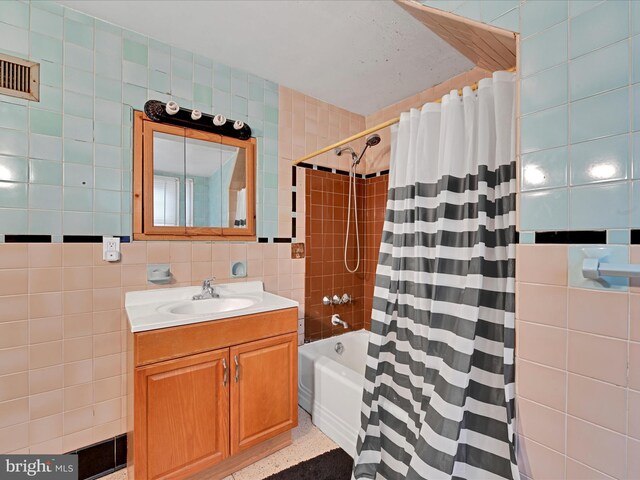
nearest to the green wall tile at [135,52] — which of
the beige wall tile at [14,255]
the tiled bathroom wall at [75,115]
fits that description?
the tiled bathroom wall at [75,115]

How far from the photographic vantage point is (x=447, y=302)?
3.94 ft

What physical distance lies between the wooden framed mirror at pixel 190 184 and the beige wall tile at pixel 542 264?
1.64 m

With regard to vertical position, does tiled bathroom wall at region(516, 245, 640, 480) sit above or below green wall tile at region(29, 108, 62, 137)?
below

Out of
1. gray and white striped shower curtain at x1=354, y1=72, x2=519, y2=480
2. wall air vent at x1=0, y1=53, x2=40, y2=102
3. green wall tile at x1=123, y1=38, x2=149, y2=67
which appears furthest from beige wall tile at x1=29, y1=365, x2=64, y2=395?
green wall tile at x1=123, y1=38, x2=149, y2=67

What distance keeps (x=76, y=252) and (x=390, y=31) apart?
2132 mm

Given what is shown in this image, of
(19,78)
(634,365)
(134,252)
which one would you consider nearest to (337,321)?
(134,252)

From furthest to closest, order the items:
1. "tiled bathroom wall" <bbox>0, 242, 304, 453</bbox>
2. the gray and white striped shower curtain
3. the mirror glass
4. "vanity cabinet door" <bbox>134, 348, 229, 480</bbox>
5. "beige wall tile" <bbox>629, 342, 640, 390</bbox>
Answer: the mirror glass
"tiled bathroom wall" <bbox>0, 242, 304, 453</bbox>
"vanity cabinet door" <bbox>134, 348, 229, 480</bbox>
the gray and white striped shower curtain
"beige wall tile" <bbox>629, 342, 640, 390</bbox>

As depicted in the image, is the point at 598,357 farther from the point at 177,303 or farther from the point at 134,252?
the point at 134,252

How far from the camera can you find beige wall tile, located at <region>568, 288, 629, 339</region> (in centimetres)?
77

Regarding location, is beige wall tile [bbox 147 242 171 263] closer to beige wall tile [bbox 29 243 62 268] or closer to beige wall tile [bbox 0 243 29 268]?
beige wall tile [bbox 29 243 62 268]

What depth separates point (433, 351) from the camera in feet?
4.02

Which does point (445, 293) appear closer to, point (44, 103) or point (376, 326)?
point (376, 326)

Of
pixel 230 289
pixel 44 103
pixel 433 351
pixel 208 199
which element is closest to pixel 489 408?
pixel 433 351

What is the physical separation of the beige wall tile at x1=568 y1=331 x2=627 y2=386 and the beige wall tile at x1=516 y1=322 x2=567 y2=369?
0.07 ft
